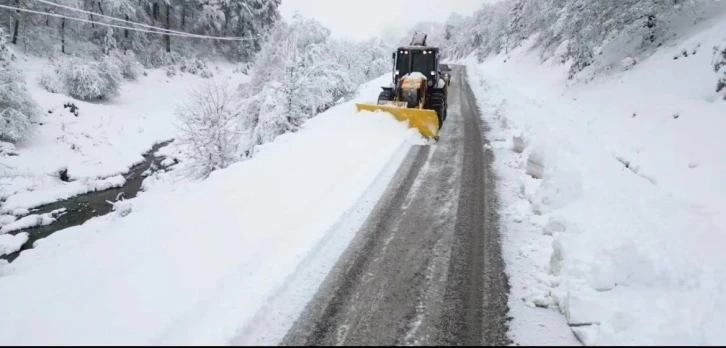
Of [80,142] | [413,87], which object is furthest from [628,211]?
[80,142]

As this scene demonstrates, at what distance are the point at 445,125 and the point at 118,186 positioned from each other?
36.1ft

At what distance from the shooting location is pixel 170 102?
24.0 meters

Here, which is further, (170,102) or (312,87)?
(170,102)

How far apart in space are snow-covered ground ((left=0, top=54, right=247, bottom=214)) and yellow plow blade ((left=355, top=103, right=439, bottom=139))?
290 inches

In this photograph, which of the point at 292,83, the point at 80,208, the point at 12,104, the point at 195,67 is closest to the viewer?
the point at 80,208

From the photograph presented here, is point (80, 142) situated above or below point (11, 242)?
above

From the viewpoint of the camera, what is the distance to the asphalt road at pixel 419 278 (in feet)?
11.4

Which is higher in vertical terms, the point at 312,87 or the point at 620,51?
the point at 620,51

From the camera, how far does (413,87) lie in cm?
1171

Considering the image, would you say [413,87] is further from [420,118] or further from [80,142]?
[80,142]

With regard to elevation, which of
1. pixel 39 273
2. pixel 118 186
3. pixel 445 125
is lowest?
pixel 118 186

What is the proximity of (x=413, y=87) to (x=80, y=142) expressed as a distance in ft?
44.3

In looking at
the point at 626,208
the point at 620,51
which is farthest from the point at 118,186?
the point at 620,51

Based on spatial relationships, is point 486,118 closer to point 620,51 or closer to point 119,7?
point 620,51
